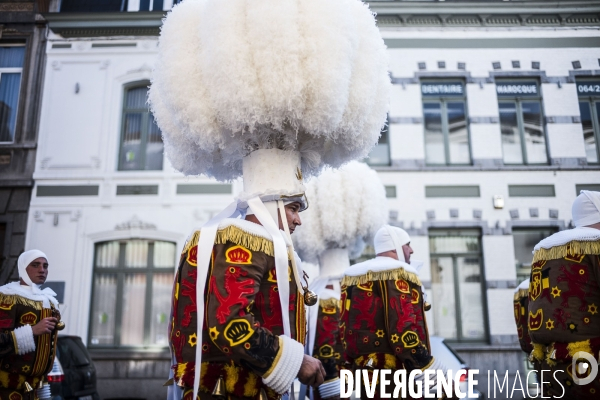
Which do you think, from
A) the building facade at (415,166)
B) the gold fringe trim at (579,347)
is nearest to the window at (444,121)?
the building facade at (415,166)

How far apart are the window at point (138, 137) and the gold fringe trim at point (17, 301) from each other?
6.29 meters

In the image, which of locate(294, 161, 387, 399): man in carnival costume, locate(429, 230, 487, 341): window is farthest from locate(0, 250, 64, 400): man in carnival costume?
locate(429, 230, 487, 341): window

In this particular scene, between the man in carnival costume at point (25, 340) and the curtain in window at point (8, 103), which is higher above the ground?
the curtain in window at point (8, 103)

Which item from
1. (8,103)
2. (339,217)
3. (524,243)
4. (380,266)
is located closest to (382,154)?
(524,243)

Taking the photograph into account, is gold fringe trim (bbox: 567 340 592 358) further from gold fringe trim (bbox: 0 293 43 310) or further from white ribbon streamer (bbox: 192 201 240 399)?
gold fringe trim (bbox: 0 293 43 310)

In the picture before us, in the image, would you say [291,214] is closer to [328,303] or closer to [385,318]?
[385,318]

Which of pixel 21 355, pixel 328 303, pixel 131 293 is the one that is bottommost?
pixel 21 355

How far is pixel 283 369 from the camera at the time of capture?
6.63 ft

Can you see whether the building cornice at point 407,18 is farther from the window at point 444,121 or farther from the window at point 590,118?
the window at point 590,118

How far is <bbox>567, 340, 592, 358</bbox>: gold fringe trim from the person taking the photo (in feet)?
9.68

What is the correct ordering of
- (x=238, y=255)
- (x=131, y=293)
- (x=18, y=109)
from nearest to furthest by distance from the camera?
(x=238, y=255)
(x=131, y=293)
(x=18, y=109)

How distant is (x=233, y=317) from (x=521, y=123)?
34.2 feet

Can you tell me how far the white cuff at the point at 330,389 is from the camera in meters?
4.30

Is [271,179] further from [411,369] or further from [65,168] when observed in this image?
[65,168]
